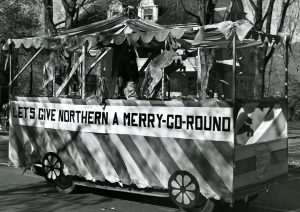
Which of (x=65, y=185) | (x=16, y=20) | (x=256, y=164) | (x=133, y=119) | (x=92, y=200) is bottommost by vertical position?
(x=92, y=200)

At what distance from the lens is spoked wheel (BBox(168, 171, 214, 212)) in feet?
21.1

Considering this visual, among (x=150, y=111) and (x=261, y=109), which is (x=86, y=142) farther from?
(x=261, y=109)

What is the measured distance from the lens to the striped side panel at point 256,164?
6.22 metres

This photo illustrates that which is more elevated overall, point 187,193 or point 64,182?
point 187,193

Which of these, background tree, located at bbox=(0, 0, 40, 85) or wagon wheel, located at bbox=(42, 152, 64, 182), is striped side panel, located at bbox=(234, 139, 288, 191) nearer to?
wagon wheel, located at bbox=(42, 152, 64, 182)

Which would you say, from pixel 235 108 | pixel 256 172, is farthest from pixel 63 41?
pixel 256 172

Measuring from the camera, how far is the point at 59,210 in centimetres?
694

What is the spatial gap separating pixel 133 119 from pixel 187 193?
1.44 meters

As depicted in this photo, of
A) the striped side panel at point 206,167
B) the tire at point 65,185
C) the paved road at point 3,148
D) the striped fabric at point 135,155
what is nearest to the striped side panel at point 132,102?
the striped fabric at point 135,155

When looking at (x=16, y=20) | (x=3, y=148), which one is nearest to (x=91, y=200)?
(x=3, y=148)

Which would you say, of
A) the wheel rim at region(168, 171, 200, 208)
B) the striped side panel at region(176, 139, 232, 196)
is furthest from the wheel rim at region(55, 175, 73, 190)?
the striped side panel at region(176, 139, 232, 196)

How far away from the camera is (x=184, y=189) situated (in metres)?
6.52

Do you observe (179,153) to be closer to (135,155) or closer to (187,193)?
(187,193)

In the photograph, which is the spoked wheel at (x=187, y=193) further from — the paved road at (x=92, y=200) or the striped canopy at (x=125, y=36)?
the striped canopy at (x=125, y=36)
